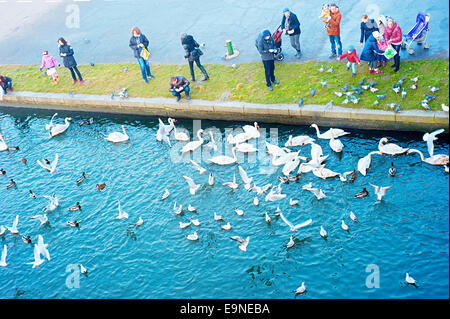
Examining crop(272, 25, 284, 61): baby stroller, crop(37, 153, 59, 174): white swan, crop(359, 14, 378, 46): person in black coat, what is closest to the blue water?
crop(37, 153, 59, 174): white swan

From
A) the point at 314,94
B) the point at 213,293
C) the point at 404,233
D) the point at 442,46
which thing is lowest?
the point at 213,293

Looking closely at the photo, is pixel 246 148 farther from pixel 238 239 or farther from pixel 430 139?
pixel 430 139

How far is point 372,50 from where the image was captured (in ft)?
57.0

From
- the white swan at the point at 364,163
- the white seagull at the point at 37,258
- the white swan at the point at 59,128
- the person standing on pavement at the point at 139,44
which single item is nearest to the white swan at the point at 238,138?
the white swan at the point at 364,163

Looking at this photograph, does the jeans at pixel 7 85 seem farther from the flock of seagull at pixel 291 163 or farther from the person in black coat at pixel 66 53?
the flock of seagull at pixel 291 163

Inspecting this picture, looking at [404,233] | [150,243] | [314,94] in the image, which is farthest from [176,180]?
[404,233]

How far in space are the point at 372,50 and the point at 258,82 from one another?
4.77 m

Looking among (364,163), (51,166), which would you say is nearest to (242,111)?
(364,163)

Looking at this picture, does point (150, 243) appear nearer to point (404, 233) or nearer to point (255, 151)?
point (255, 151)

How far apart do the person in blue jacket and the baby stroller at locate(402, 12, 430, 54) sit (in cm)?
160

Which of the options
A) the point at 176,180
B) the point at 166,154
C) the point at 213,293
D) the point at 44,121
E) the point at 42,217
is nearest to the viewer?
the point at 213,293

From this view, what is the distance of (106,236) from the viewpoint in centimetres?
1442

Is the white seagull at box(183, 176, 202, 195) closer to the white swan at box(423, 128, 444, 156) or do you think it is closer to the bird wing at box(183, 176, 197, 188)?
the bird wing at box(183, 176, 197, 188)

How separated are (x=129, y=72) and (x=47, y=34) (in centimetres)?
1009
